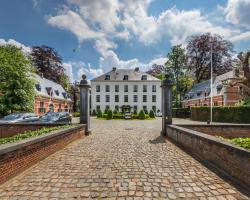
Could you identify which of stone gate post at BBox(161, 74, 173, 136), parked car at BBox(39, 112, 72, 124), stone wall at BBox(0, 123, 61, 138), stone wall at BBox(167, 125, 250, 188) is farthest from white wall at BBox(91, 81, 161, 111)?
stone wall at BBox(167, 125, 250, 188)

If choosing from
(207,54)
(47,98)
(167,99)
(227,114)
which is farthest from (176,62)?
(167,99)

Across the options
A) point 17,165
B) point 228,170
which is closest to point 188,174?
point 228,170

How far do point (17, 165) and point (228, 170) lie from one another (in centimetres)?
534

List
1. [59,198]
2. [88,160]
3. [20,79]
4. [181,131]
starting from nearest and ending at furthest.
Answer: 1. [59,198]
2. [88,160]
3. [181,131]
4. [20,79]

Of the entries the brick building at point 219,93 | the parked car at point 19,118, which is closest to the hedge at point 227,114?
the brick building at point 219,93

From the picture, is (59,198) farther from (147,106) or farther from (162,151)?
(147,106)

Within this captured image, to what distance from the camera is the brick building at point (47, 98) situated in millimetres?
33531

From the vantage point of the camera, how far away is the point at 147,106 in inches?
2064

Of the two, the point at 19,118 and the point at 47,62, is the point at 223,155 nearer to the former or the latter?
the point at 19,118

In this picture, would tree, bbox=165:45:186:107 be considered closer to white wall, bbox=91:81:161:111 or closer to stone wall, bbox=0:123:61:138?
white wall, bbox=91:81:161:111

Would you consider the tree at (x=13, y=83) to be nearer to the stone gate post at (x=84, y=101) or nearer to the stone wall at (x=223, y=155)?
the stone gate post at (x=84, y=101)

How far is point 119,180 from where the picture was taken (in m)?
4.61

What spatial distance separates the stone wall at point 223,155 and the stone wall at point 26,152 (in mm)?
5208

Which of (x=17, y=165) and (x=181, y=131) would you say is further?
(x=181, y=131)
